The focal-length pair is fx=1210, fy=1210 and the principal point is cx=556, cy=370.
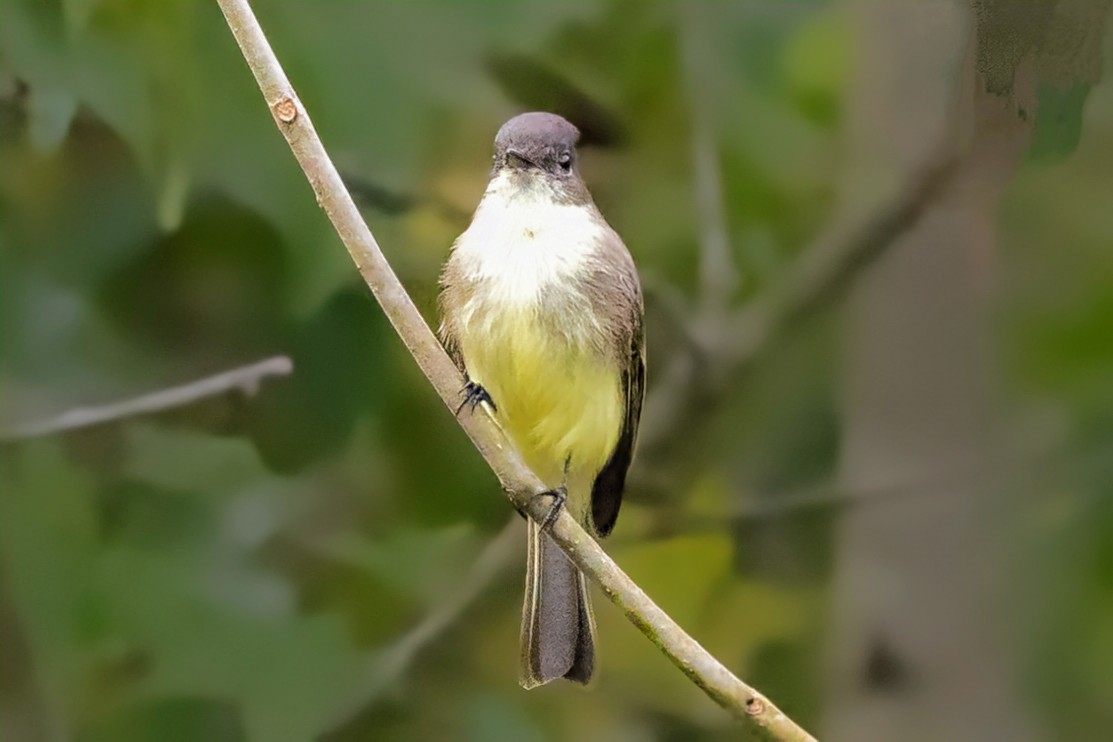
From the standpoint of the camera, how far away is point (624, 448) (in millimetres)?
857

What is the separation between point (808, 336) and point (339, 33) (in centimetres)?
43

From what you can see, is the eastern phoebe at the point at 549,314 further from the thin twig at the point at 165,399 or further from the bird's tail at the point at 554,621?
the thin twig at the point at 165,399

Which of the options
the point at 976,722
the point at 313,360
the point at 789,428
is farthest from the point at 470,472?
the point at 976,722

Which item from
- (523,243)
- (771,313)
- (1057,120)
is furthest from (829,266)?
(523,243)

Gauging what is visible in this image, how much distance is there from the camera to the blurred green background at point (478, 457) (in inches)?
36.6

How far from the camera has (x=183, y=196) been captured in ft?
3.08

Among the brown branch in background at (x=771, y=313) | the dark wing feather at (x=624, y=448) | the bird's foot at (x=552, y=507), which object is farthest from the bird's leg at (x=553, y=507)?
the brown branch in background at (x=771, y=313)

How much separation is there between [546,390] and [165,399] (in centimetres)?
34

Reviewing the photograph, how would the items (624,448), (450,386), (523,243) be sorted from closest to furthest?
(450,386), (523,243), (624,448)

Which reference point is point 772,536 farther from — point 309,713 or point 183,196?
point 183,196

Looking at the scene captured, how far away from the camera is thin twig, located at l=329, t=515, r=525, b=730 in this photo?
94cm

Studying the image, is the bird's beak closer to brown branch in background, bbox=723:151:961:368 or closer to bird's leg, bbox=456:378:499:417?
bird's leg, bbox=456:378:499:417

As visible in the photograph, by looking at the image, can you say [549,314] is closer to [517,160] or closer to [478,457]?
[517,160]

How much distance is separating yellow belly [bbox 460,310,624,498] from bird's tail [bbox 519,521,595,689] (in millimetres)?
76
